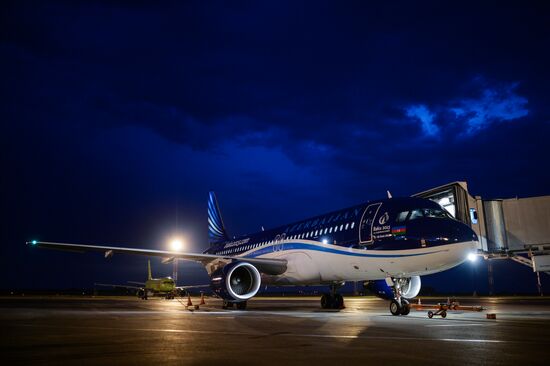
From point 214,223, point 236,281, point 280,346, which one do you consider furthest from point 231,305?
point 214,223

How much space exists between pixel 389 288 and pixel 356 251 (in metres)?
3.57

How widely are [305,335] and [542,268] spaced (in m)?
11.7

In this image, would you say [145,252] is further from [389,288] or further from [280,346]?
[280,346]

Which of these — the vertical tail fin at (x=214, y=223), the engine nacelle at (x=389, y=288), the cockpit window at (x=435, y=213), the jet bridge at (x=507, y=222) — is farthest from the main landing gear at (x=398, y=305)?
the vertical tail fin at (x=214, y=223)

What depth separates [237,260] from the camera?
19609mm

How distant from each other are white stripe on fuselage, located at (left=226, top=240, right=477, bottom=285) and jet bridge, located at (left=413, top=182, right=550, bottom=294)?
424cm

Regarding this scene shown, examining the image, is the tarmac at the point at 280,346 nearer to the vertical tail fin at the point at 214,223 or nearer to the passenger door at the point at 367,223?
the passenger door at the point at 367,223

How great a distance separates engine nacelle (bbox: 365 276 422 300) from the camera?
17266 mm

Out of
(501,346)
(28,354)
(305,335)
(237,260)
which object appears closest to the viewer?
(28,354)

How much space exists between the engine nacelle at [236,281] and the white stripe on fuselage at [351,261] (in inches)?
65.7

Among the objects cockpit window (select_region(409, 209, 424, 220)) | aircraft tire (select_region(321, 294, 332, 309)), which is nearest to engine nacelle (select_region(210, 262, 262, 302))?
aircraft tire (select_region(321, 294, 332, 309))

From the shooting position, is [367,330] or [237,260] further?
[237,260]

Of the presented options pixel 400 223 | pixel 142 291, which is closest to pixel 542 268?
pixel 400 223

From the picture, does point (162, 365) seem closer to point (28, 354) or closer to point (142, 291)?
point (28, 354)
